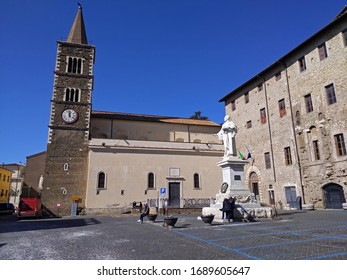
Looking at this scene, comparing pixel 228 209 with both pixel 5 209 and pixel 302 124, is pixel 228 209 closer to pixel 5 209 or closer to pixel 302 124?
pixel 302 124

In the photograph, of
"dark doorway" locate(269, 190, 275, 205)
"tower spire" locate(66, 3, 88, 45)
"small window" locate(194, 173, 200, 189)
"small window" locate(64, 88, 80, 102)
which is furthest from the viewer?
"tower spire" locate(66, 3, 88, 45)

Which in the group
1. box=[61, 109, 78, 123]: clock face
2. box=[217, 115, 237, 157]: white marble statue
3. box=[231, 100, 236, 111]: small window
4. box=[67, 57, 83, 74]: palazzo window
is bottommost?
box=[217, 115, 237, 157]: white marble statue

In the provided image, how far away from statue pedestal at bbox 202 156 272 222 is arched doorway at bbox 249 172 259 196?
48.8 feet

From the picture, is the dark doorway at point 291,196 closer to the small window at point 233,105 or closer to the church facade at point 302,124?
the church facade at point 302,124

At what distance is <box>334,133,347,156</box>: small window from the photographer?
18.3 meters

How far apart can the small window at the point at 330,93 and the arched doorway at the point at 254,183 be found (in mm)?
11154

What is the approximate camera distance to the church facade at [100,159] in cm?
2520

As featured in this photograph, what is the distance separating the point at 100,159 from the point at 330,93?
22169 millimetres

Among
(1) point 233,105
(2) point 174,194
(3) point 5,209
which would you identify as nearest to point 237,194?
(2) point 174,194

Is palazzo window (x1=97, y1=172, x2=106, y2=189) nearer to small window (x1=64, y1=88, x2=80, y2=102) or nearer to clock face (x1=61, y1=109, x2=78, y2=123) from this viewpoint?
clock face (x1=61, y1=109, x2=78, y2=123)

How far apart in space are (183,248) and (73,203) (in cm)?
2066

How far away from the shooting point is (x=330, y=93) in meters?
19.8

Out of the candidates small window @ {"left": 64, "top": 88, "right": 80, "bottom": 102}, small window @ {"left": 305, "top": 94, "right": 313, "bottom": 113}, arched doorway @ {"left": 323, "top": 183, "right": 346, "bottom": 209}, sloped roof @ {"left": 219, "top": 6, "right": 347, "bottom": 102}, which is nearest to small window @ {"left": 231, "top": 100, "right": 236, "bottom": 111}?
sloped roof @ {"left": 219, "top": 6, "right": 347, "bottom": 102}

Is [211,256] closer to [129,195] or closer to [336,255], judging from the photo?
[336,255]
